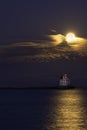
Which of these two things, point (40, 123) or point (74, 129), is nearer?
point (74, 129)

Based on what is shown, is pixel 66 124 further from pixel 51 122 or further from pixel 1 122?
pixel 1 122

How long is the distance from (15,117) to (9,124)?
10.4 meters

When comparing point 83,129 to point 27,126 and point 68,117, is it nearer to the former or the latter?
point 27,126

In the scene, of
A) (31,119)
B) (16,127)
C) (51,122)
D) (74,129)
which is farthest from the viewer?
(31,119)

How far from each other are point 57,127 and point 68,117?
12.7 meters

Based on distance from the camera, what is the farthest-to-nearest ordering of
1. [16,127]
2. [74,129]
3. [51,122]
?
[51,122] → [16,127] → [74,129]

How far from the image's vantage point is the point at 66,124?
221 feet

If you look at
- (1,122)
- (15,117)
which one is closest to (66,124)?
(1,122)

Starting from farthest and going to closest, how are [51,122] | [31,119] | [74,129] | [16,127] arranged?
[31,119], [51,122], [16,127], [74,129]

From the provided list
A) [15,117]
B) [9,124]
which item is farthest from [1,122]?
[15,117]

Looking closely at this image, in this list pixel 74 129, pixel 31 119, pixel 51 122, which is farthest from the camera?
pixel 31 119

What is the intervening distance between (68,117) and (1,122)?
9.37 meters

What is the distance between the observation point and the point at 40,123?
6994 centimetres

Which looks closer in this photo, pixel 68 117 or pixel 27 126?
pixel 27 126
